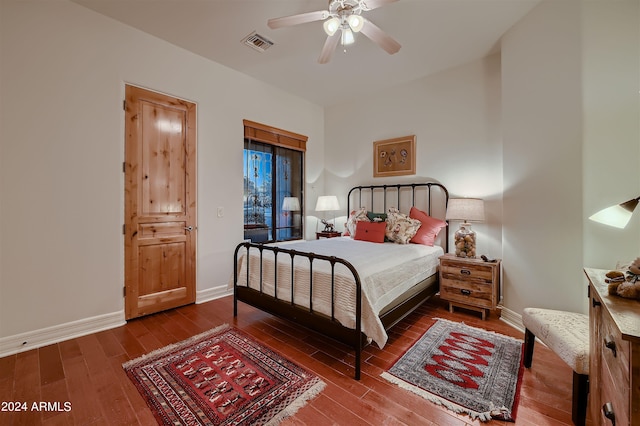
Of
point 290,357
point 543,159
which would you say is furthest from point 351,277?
point 543,159

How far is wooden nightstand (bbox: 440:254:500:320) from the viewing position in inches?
107

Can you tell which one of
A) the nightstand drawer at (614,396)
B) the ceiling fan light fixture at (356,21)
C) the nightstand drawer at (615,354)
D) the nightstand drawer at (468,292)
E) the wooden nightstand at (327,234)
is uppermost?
the ceiling fan light fixture at (356,21)

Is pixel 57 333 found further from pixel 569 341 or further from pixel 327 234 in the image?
pixel 569 341

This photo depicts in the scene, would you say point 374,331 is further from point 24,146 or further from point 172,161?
point 24,146

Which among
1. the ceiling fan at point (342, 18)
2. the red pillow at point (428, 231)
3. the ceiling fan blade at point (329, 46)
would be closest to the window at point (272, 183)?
the ceiling fan blade at point (329, 46)

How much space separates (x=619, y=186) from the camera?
1.92 m

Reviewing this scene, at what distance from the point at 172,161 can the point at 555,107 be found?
12.8 feet

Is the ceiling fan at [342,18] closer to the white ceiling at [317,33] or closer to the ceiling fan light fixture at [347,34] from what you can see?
the ceiling fan light fixture at [347,34]

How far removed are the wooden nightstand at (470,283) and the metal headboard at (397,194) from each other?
60cm

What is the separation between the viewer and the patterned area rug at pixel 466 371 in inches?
62.0

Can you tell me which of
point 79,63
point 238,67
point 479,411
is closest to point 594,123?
point 479,411

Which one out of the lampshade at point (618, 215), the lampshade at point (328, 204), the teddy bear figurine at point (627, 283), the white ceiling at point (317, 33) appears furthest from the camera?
the lampshade at point (328, 204)

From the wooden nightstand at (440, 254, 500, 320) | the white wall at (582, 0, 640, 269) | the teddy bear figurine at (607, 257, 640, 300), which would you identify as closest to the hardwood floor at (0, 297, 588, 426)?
the wooden nightstand at (440, 254, 500, 320)

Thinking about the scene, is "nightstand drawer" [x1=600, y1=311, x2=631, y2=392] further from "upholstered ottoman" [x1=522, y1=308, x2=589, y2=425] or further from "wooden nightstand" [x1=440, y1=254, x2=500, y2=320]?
"wooden nightstand" [x1=440, y1=254, x2=500, y2=320]
